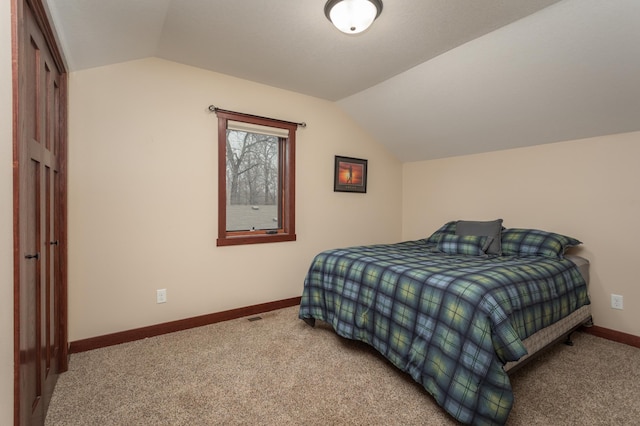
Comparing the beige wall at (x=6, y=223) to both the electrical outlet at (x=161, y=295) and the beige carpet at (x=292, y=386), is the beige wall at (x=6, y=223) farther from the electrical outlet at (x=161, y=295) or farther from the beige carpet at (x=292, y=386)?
the electrical outlet at (x=161, y=295)

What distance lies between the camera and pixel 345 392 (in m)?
1.81

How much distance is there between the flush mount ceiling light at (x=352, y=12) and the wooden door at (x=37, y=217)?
142 cm

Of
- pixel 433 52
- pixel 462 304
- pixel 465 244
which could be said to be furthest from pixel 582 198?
pixel 462 304

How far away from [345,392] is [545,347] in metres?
1.41

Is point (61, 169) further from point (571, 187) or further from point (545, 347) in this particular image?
point (571, 187)

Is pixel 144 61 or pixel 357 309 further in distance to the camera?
pixel 144 61

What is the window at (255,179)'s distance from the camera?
2900 mm

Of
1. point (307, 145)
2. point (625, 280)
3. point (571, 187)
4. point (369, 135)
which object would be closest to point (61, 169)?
point (307, 145)

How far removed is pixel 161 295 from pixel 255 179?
140 centimetres

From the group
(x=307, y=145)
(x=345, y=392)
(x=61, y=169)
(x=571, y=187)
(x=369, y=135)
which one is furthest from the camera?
(x=369, y=135)

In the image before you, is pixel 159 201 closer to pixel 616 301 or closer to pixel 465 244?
pixel 465 244

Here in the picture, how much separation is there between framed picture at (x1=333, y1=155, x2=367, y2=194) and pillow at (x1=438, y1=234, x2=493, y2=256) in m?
1.25

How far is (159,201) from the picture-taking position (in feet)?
8.45

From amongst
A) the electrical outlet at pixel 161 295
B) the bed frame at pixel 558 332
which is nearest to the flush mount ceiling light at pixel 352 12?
the bed frame at pixel 558 332
